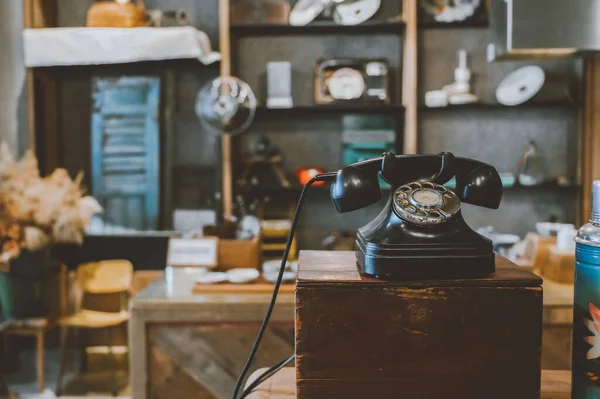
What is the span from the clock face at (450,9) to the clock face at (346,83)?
2.06 ft

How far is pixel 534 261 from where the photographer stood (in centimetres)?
244

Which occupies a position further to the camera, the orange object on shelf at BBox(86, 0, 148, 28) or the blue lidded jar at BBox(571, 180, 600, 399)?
the orange object on shelf at BBox(86, 0, 148, 28)

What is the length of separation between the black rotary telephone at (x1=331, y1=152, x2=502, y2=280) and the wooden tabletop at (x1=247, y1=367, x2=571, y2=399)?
253mm

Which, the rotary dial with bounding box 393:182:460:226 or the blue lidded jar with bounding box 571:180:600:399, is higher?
the rotary dial with bounding box 393:182:460:226

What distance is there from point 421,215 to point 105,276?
3.04 metres

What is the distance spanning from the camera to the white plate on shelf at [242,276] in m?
2.33

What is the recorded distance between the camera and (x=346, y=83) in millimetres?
3463

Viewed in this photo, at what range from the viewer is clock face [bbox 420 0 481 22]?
3482mm

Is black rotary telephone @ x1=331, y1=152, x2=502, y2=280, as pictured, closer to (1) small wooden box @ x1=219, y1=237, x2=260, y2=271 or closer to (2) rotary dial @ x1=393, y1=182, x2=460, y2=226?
(2) rotary dial @ x1=393, y1=182, x2=460, y2=226

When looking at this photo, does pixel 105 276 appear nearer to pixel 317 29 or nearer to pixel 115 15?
pixel 115 15

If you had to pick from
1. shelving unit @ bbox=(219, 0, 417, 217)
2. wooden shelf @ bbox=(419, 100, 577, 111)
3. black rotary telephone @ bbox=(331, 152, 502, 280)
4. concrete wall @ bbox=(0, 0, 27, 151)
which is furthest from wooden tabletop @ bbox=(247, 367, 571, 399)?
concrete wall @ bbox=(0, 0, 27, 151)

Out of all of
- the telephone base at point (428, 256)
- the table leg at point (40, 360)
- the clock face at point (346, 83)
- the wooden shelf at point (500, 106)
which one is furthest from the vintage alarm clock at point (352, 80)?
the telephone base at point (428, 256)

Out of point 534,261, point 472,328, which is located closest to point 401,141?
point 534,261

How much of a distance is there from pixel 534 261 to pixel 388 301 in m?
1.95
